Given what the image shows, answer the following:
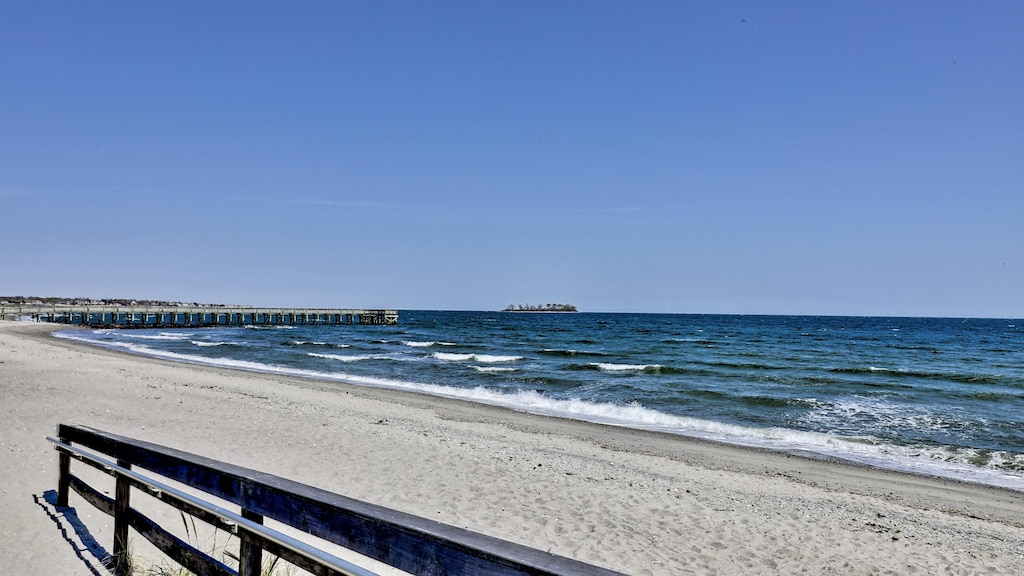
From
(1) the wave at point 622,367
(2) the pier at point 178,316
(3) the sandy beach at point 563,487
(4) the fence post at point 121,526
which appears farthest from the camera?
(2) the pier at point 178,316

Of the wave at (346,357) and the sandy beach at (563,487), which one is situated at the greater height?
the sandy beach at (563,487)

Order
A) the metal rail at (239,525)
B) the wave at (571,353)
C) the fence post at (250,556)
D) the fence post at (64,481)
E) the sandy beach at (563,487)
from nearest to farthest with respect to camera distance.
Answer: the metal rail at (239,525) → the fence post at (250,556) → the fence post at (64,481) → the sandy beach at (563,487) → the wave at (571,353)

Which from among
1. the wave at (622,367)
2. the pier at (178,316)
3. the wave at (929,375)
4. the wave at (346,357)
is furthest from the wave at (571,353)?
the pier at (178,316)

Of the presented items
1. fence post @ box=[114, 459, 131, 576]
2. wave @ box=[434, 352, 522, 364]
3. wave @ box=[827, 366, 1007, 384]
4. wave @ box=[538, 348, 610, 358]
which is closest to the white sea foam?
wave @ box=[434, 352, 522, 364]

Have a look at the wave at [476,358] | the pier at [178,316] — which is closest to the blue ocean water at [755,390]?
the wave at [476,358]

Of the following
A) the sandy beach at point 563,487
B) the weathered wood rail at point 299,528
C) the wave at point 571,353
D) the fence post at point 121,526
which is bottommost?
the wave at point 571,353

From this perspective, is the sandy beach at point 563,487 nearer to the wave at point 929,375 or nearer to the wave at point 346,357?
the wave at point 346,357

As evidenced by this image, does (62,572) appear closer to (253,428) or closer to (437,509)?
(437,509)

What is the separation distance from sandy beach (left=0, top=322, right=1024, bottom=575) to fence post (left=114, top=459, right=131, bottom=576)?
0.23m

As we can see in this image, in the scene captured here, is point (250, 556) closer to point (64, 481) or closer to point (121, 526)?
point (121, 526)

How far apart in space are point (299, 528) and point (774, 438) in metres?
13.1

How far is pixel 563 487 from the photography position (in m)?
8.26

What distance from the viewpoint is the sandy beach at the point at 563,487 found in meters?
6.11

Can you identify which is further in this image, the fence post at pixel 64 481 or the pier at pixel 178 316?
the pier at pixel 178 316
